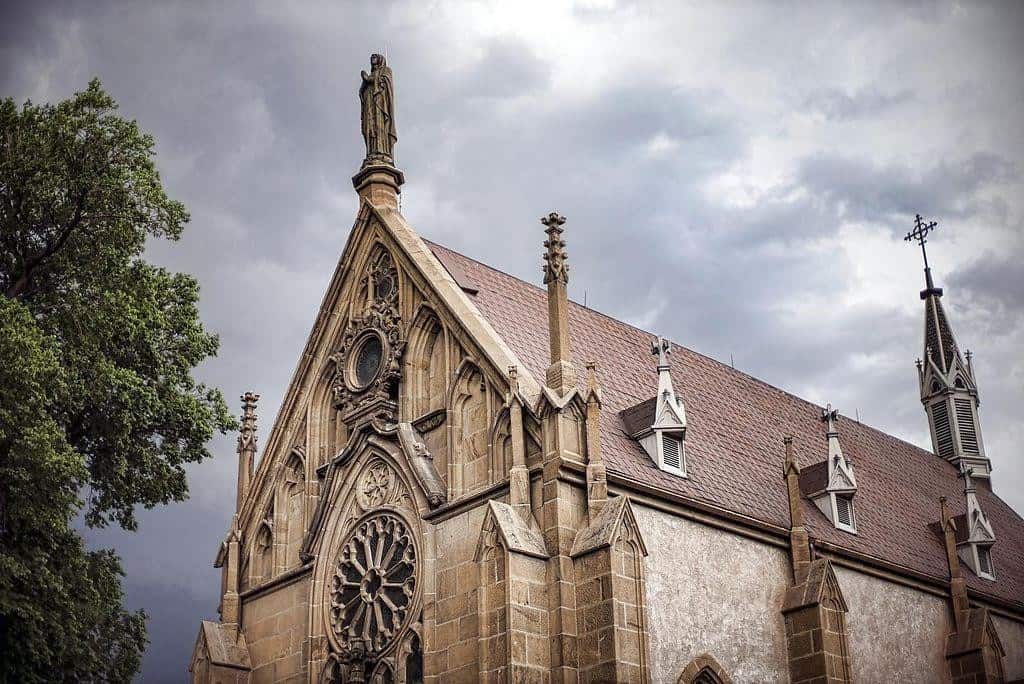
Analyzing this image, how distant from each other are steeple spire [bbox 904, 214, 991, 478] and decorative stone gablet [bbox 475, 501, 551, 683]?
1084 inches

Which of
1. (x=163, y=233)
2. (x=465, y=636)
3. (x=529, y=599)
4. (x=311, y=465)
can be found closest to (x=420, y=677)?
(x=465, y=636)

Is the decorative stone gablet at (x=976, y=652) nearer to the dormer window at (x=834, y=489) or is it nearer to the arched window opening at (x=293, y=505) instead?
the dormer window at (x=834, y=489)

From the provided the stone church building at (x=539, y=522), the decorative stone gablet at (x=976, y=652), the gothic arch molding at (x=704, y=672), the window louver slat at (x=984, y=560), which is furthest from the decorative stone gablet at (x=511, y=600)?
the window louver slat at (x=984, y=560)

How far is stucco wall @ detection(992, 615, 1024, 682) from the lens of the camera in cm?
3603

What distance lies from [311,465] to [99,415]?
513 cm

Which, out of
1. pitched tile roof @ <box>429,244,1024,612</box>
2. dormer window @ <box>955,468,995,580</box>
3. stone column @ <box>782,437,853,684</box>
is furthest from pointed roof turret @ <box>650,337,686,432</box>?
dormer window @ <box>955,468,995,580</box>

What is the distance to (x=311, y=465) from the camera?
32.8 meters

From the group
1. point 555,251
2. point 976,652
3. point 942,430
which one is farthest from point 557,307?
point 942,430

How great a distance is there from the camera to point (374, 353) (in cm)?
3234

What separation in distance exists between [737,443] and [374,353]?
9.32 meters

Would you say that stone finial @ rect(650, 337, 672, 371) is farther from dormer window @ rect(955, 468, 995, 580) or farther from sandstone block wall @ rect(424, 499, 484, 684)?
dormer window @ rect(955, 468, 995, 580)

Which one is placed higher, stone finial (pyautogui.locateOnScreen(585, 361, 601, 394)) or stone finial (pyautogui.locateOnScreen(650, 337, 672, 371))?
stone finial (pyautogui.locateOnScreen(650, 337, 672, 371))

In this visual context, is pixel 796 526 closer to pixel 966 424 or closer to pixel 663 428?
pixel 663 428

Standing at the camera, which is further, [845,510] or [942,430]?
[942,430]
